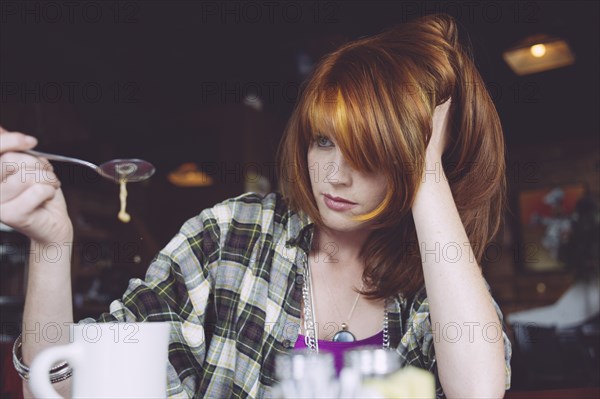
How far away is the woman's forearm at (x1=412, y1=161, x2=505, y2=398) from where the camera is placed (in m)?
0.83

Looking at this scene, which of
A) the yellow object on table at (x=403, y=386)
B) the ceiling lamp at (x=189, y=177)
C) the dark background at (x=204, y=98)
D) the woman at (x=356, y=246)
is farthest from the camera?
the ceiling lamp at (x=189, y=177)

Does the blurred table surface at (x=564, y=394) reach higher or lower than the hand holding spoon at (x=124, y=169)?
lower

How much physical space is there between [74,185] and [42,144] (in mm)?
645

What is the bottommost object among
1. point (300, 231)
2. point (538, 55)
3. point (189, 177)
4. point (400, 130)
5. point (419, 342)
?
point (419, 342)

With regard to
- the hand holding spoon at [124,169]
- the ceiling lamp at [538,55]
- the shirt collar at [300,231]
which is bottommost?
the shirt collar at [300,231]

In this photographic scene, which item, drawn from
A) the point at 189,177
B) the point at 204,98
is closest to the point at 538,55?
the point at 204,98

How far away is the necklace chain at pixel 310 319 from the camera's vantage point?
1146 mm

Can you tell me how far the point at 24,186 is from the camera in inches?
25.7

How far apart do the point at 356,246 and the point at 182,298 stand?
1.37 ft

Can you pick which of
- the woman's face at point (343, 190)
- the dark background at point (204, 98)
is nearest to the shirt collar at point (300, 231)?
the woman's face at point (343, 190)

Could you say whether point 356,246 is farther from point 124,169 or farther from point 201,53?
point 201,53

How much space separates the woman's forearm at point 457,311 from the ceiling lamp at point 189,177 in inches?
208

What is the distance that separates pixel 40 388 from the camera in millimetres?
491

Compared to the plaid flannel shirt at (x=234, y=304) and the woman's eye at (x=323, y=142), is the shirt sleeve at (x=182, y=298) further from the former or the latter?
the woman's eye at (x=323, y=142)
